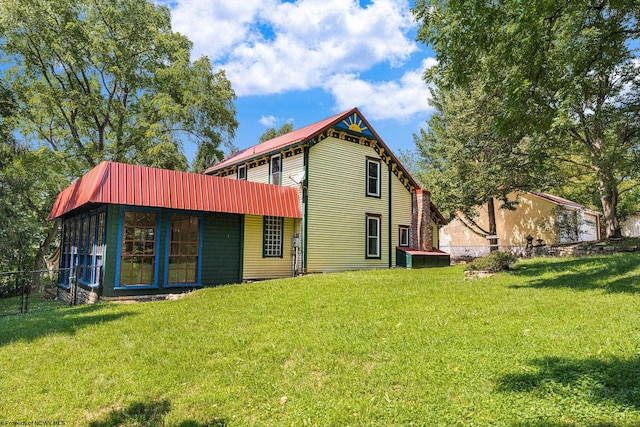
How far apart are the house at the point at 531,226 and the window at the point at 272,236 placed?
54.8ft

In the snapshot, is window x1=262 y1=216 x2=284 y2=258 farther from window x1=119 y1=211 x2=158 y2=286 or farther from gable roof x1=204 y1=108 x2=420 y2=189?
window x1=119 y1=211 x2=158 y2=286

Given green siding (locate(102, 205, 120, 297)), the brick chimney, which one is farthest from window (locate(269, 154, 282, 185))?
the brick chimney

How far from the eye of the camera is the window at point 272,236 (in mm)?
14422

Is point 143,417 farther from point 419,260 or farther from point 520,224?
point 520,224

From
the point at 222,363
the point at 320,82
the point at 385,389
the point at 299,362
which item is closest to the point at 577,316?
the point at 385,389

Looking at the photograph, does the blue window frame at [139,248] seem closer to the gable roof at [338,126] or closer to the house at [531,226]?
the gable roof at [338,126]

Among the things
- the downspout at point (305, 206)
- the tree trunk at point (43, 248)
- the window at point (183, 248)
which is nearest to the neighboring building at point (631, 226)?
the downspout at point (305, 206)

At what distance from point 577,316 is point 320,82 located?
1890 centimetres

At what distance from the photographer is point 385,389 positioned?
13.9 ft

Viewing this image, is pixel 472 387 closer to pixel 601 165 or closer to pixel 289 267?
pixel 289 267

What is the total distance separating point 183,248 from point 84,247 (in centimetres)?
402

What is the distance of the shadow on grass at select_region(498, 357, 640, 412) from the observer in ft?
11.9

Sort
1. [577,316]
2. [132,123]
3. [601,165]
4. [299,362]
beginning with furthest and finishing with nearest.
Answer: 1. [132,123]
2. [601,165]
3. [577,316]
4. [299,362]

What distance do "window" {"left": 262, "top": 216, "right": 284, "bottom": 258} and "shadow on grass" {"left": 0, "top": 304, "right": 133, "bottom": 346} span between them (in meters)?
5.94
